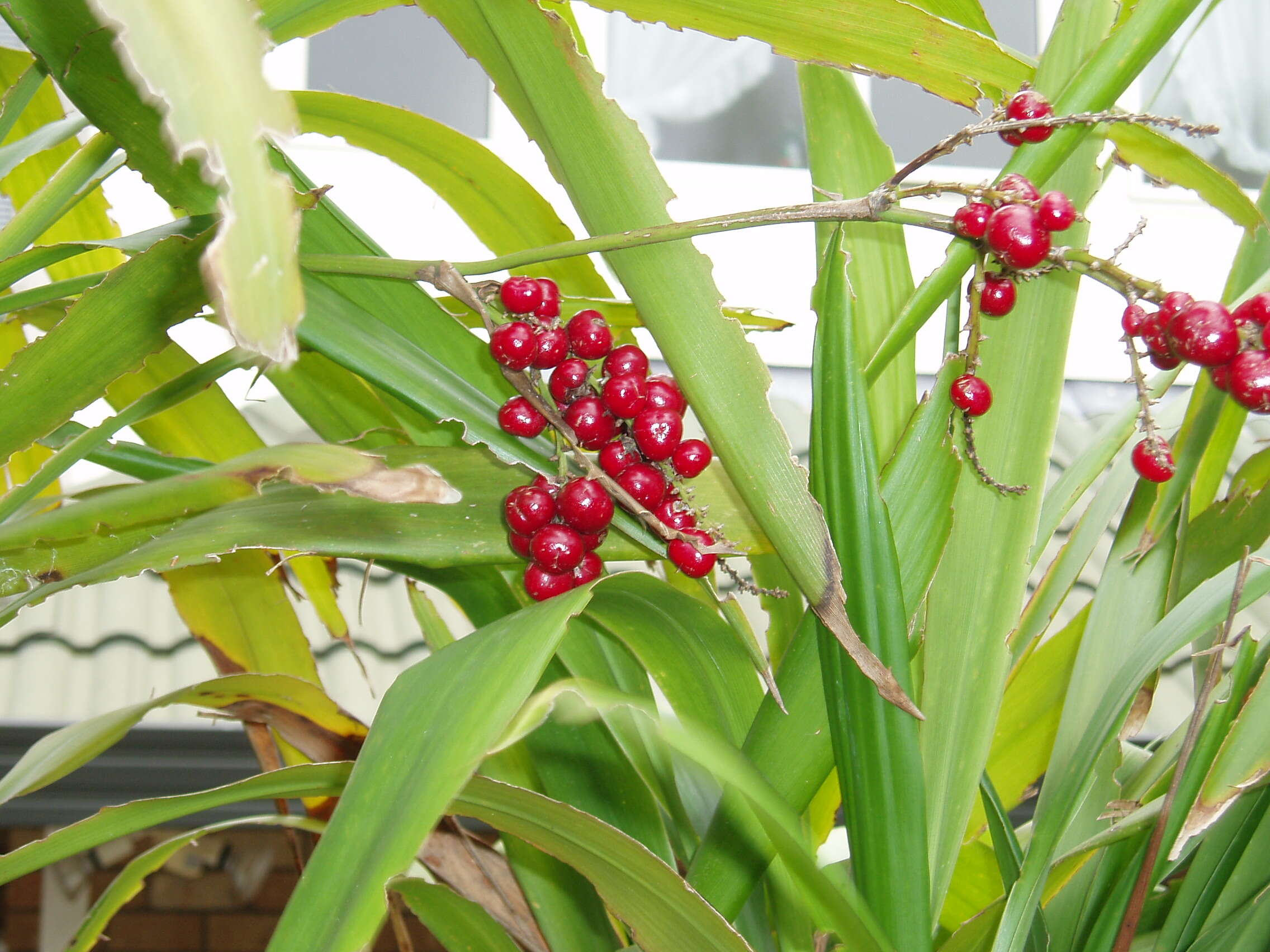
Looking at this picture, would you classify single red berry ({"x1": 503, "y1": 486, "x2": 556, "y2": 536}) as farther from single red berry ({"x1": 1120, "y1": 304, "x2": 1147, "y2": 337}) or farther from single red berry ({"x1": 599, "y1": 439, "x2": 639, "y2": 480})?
single red berry ({"x1": 1120, "y1": 304, "x2": 1147, "y2": 337})

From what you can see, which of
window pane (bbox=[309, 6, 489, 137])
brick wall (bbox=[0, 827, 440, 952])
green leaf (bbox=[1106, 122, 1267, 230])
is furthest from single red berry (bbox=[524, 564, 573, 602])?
window pane (bbox=[309, 6, 489, 137])

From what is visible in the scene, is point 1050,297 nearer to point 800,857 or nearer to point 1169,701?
point 800,857

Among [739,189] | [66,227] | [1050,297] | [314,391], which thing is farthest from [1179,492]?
[739,189]

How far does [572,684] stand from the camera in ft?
0.53

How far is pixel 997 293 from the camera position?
0.26 m

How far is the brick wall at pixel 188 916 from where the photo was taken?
148 cm

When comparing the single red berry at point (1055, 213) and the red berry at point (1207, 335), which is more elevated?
the single red berry at point (1055, 213)

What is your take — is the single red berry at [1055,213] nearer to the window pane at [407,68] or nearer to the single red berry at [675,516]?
the single red berry at [675,516]

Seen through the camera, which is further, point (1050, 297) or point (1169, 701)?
point (1169, 701)

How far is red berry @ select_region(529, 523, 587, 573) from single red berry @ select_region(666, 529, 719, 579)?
1.0 inches

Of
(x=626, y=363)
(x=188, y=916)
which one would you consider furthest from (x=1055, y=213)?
(x=188, y=916)

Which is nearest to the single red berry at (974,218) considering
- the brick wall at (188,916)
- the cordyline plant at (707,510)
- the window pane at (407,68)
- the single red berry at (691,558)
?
the cordyline plant at (707,510)

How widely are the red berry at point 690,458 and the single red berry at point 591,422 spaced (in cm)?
2

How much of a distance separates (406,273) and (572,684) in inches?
4.2
